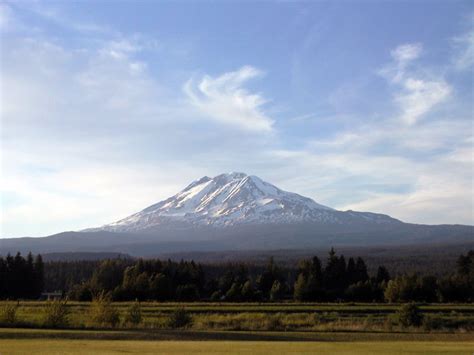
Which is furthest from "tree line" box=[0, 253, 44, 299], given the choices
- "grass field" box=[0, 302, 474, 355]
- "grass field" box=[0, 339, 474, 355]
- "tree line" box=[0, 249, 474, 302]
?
"grass field" box=[0, 339, 474, 355]

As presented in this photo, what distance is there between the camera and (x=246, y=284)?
6481 cm

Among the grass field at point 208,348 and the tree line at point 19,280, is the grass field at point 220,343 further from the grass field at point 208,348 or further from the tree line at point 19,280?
the tree line at point 19,280

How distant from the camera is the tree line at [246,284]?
6363 centimetres

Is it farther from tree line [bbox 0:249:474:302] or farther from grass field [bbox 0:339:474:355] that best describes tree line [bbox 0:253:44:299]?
grass field [bbox 0:339:474:355]

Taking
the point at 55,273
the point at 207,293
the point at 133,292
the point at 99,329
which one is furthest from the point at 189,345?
the point at 55,273

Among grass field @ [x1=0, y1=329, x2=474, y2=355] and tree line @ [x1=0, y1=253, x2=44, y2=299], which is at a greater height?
tree line @ [x1=0, y1=253, x2=44, y2=299]

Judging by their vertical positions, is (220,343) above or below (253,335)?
above

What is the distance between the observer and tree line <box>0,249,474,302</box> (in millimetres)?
63631

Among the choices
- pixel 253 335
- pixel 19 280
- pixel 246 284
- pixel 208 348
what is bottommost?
pixel 253 335

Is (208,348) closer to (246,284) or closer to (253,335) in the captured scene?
(253,335)

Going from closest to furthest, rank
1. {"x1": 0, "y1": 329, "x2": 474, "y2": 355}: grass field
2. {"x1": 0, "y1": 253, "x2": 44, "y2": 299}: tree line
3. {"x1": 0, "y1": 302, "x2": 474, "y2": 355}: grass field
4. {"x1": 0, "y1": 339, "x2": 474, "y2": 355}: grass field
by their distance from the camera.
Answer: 1. {"x1": 0, "y1": 339, "x2": 474, "y2": 355}: grass field
2. {"x1": 0, "y1": 329, "x2": 474, "y2": 355}: grass field
3. {"x1": 0, "y1": 302, "x2": 474, "y2": 355}: grass field
4. {"x1": 0, "y1": 253, "x2": 44, "y2": 299}: tree line

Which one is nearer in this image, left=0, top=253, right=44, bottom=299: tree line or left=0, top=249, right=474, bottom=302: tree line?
left=0, top=249, right=474, bottom=302: tree line

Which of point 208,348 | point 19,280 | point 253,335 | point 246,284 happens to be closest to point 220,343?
point 208,348

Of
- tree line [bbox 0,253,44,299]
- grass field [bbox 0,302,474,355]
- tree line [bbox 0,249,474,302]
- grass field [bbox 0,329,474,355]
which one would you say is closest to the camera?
grass field [bbox 0,329,474,355]
